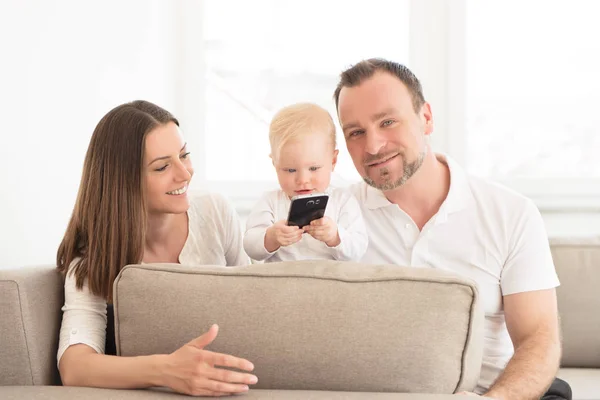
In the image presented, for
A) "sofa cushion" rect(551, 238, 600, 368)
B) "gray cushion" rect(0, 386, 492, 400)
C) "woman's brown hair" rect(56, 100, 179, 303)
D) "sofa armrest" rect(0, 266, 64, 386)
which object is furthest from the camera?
"sofa cushion" rect(551, 238, 600, 368)

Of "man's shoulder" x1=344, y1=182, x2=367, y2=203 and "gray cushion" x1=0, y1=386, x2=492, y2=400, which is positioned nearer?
"gray cushion" x1=0, y1=386, x2=492, y2=400

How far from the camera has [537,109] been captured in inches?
165

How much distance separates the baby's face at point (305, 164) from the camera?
7.34 ft

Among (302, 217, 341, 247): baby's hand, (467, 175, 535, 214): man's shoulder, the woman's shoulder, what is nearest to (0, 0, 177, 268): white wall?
the woman's shoulder

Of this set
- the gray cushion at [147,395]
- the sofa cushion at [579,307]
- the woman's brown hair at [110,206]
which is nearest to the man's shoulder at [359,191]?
the woman's brown hair at [110,206]

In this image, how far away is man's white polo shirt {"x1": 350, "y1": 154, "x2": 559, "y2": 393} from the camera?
2180 millimetres

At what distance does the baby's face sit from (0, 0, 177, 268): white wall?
76cm

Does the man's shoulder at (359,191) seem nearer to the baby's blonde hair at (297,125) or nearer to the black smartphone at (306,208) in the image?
the baby's blonde hair at (297,125)

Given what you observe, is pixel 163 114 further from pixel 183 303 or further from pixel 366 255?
pixel 183 303

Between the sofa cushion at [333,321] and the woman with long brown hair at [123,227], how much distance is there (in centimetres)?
17

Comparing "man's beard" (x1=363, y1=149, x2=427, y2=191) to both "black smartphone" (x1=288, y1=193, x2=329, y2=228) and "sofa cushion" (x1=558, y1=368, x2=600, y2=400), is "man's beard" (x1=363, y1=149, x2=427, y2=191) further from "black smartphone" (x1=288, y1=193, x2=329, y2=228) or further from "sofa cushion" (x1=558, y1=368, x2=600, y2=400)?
"sofa cushion" (x1=558, y1=368, x2=600, y2=400)

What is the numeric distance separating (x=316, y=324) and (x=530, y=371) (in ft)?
2.62

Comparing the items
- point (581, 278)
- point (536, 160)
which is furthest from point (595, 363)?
point (536, 160)

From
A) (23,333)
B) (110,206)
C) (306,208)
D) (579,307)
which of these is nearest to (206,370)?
(23,333)
